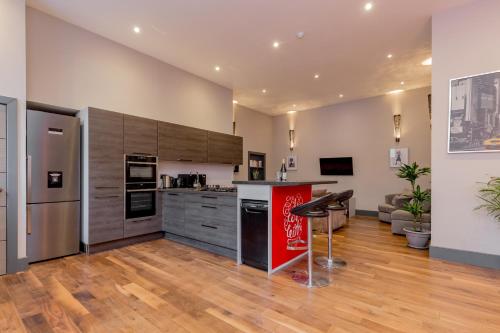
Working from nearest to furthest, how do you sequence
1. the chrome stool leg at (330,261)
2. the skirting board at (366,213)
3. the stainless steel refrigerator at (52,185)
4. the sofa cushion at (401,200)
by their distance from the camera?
the chrome stool leg at (330,261)
the stainless steel refrigerator at (52,185)
the sofa cushion at (401,200)
the skirting board at (366,213)

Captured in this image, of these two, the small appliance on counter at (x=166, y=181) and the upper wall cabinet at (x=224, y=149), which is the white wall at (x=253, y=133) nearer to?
the upper wall cabinet at (x=224, y=149)

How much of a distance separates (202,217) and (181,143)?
1788 mm

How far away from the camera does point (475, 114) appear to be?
3166mm

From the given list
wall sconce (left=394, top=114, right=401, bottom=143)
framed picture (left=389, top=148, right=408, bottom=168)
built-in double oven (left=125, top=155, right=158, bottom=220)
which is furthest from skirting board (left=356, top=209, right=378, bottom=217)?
built-in double oven (left=125, top=155, right=158, bottom=220)

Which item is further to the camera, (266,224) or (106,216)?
(106,216)

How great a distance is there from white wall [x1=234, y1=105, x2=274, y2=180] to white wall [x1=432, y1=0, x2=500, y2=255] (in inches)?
203

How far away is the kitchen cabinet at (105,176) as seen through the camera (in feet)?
11.8

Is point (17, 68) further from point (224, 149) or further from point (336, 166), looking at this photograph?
point (336, 166)

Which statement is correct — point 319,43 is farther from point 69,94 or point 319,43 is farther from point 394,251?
point 69,94

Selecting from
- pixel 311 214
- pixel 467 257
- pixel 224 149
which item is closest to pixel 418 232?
pixel 467 257

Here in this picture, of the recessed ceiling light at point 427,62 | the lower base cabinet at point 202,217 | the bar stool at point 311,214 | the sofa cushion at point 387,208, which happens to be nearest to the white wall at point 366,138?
the sofa cushion at point 387,208

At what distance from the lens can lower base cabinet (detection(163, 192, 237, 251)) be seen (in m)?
3.41

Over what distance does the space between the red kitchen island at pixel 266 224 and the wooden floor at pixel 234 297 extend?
0.64 ft

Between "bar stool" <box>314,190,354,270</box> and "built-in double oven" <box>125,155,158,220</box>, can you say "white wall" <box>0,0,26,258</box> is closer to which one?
"built-in double oven" <box>125,155,158,220</box>
